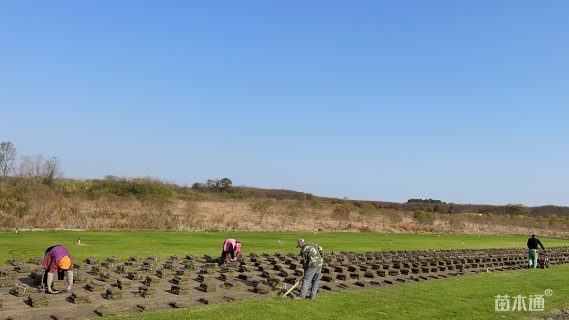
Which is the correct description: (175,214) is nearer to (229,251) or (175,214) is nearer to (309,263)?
(229,251)

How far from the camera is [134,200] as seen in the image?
5906cm

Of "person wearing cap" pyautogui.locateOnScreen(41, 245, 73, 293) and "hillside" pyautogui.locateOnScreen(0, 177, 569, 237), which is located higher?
"hillside" pyautogui.locateOnScreen(0, 177, 569, 237)

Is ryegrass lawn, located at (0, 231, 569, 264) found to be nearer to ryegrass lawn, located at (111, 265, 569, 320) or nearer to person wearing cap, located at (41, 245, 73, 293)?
person wearing cap, located at (41, 245, 73, 293)

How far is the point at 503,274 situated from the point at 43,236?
30.1 m

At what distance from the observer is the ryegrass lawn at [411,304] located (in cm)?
1422

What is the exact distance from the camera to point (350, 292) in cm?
1862

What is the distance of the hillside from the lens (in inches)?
1768

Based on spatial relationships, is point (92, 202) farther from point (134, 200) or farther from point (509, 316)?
point (509, 316)

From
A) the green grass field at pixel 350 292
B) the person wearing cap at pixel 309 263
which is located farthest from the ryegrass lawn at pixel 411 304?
the person wearing cap at pixel 309 263

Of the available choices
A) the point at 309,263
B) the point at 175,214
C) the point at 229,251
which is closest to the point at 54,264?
the point at 309,263

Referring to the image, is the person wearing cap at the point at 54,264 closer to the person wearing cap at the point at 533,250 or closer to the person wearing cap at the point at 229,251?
the person wearing cap at the point at 229,251

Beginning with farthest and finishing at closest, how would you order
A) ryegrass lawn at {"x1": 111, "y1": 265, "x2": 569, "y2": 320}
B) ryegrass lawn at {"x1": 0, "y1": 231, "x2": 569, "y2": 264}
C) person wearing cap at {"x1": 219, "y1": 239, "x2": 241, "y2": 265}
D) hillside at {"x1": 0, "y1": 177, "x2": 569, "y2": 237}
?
hillside at {"x1": 0, "y1": 177, "x2": 569, "y2": 237} → ryegrass lawn at {"x1": 0, "y1": 231, "x2": 569, "y2": 264} → person wearing cap at {"x1": 219, "y1": 239, "x2": 241, "y2": 265} → ryegrass lawn at {"x1": 111, "y1": 265, "x2": 569, "y2": 320}

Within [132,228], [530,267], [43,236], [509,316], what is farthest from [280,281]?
[132,228]

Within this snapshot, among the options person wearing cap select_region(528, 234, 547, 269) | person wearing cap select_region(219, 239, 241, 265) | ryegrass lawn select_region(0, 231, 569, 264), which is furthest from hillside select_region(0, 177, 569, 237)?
person wearing cap select_region(528, 234, 547, 269)
